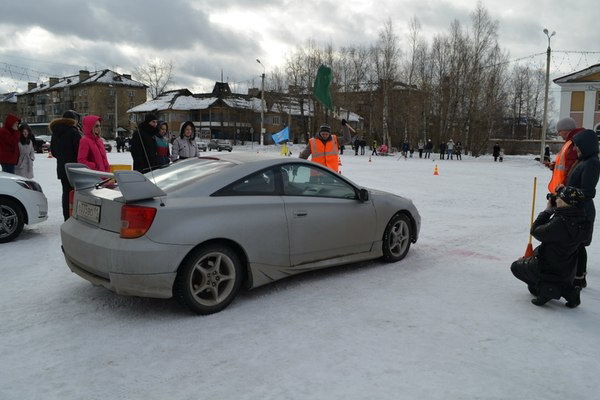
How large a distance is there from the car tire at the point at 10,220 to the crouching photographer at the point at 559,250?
6.68m

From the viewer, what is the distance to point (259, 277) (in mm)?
4590

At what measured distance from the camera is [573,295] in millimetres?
4555

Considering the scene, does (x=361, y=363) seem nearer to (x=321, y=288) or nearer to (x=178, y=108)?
(x=321, y=288)

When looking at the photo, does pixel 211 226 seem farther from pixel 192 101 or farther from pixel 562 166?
pixel 192 101

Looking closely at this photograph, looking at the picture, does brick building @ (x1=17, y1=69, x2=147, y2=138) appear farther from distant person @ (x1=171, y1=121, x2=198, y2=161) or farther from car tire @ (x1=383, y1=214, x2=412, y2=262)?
car tire @ (x1=383, y1=214, x2=412, y2=262)

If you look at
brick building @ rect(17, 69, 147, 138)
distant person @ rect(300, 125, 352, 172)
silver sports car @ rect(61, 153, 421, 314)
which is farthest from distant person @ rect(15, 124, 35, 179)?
brick building @ rect(17, 69, 147, 138)

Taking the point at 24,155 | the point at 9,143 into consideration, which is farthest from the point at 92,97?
the point at 9,143

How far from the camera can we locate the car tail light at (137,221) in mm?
3951

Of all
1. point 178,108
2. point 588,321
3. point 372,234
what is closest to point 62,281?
point 372,234

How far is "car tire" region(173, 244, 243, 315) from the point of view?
4109mm

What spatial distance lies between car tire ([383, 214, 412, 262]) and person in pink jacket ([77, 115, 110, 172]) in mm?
4166

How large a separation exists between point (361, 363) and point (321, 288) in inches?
65.8

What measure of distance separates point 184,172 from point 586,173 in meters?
3.98

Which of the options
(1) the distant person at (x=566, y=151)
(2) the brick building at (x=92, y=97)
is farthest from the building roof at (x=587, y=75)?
(2) the brick building at (x=92, y=97)
